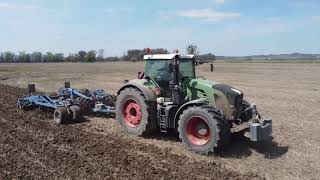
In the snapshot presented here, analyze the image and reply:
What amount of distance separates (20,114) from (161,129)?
5588 millimetres

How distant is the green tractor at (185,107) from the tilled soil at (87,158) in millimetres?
571

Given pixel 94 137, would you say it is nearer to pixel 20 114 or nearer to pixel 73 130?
pixel 73 130

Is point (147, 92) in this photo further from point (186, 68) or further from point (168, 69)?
point (186, 68)

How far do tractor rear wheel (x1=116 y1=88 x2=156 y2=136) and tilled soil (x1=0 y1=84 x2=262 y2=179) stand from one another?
1.41 ft

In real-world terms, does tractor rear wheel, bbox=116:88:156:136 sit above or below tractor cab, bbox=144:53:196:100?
below

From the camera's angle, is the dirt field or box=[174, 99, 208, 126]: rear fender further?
box=[174, 99, 208, 126]: rear fender

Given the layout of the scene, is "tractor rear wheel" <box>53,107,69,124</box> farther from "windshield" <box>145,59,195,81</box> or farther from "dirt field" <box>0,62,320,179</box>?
"windshield" <box>145,59,195,81</box>

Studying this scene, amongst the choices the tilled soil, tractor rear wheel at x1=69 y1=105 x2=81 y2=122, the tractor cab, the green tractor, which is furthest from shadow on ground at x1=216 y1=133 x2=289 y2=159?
tractor rear wheel at x1=69 y1=105 x2=81 y2=122

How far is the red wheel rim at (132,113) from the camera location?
11.1 metres

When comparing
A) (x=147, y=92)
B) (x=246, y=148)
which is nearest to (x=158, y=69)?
(x=147, y=92)

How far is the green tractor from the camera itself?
9.09m

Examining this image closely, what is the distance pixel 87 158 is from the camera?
28.8 feet

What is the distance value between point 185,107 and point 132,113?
2.05 m

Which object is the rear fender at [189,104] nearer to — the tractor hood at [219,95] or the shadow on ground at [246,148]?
the tractor hood at [219,95]
